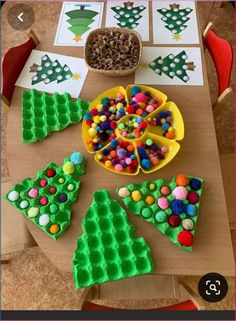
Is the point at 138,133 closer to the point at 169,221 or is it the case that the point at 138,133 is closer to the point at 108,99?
the point at 108,99

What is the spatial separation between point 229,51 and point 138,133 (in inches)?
18.4

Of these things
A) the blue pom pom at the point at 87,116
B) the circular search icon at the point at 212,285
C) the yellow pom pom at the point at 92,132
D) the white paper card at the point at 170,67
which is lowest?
the circular search icon at the point at 212,285

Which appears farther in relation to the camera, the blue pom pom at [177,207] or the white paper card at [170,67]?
Result: the white paper card at [170,67]

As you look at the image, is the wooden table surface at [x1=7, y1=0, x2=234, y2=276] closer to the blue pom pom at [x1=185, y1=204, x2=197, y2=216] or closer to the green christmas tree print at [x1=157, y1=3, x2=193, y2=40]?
the blue pom pom at [x1=185, y1=204, x2=197, y2=216]

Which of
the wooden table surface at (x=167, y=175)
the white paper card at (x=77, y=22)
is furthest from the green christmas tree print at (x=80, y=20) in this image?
the wooden table surface at (x=167, y=175)

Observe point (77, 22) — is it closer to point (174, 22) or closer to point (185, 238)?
point (174, 22)

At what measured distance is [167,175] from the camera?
99 cm

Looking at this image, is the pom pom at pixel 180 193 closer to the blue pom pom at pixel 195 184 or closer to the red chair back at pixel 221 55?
the blue pom pom at pixel 195 184

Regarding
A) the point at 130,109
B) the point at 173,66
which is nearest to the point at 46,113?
the point at 130,109

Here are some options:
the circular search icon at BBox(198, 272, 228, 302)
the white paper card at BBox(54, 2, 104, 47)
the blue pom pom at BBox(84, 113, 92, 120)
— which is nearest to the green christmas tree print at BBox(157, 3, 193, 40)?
the white paper card at BBox(54, 2, 104, 47)

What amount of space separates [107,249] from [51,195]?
0.24 metres

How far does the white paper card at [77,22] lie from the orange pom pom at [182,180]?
650mm

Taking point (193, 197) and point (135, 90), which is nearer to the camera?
point (193, 197)

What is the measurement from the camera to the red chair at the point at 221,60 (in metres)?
1.12
